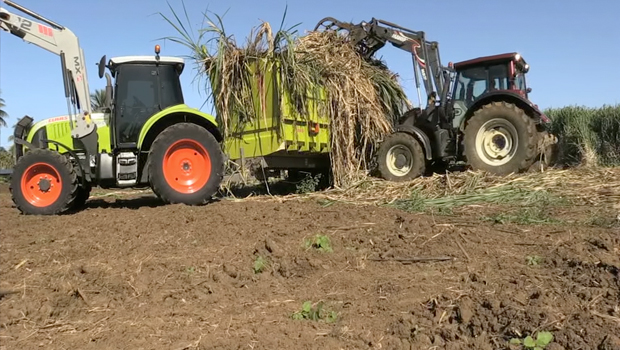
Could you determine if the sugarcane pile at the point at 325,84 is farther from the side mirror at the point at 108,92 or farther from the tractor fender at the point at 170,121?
the side mirror at the point at 108,92

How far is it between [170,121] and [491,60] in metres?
5.18

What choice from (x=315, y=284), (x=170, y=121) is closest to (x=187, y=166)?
(x=170, y=121)

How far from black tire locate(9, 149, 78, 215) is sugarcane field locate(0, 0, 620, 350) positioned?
0.03 meters

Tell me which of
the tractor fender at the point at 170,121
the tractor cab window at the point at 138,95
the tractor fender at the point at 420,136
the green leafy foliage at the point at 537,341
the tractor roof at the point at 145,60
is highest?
the tractor roof at the point at 145,60

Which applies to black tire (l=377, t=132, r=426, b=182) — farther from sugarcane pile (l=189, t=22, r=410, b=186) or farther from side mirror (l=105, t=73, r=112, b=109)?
side mirror (l=105, t=73, r=112, b=109)

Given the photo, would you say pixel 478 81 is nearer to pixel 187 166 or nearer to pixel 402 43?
pixel 402 43

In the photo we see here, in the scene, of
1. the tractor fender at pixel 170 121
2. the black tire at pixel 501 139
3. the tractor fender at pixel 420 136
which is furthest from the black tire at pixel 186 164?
the black tire at pixel 501 139

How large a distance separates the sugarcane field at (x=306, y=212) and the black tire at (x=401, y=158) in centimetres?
3

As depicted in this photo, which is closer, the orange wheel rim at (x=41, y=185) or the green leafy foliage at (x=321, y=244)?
the green leafy foliage at (x=321, y=244)

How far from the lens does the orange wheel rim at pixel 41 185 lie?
7.55 metres

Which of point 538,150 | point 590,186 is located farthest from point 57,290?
point 538,150

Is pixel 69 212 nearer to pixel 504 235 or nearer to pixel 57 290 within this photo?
pixel 57 290

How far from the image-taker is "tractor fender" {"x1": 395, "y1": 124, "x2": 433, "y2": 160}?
8766mm

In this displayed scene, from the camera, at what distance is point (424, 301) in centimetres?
369
